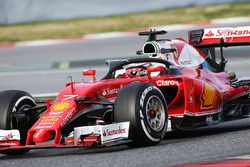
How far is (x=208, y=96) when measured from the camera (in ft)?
30.2

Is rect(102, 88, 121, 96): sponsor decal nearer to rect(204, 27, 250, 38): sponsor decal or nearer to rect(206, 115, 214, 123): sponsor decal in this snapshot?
rect(206, 115, 214, 123): sponsor decal

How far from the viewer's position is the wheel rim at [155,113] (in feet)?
27.4

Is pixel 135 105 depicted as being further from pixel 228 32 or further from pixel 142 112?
pixel 228 32

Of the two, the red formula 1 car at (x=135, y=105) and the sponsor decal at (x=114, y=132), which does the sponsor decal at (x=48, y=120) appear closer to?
the red formula 1 car at (x=135, y=105)

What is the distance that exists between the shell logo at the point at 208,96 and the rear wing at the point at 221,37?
4.60ft

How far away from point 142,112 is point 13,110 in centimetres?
142

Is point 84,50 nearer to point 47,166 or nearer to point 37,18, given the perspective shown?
point 37,18

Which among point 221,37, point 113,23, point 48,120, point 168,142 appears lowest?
point 168,142

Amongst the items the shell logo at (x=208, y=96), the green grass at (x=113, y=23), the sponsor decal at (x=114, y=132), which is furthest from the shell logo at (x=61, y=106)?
the green grass at (x=113, y=23)

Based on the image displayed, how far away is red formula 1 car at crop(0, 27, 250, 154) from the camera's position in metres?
8.08

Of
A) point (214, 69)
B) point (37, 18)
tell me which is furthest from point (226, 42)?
point (37, 18)

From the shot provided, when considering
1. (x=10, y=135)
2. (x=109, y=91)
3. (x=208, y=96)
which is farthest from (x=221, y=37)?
(x=10, y=135)

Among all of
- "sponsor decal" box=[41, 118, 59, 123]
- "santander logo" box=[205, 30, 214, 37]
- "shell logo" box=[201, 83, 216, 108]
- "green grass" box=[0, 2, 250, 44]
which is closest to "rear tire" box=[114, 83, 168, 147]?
"sponsor decal" box=[41, 118, 59, 123]

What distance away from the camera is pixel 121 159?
750 centimetres
